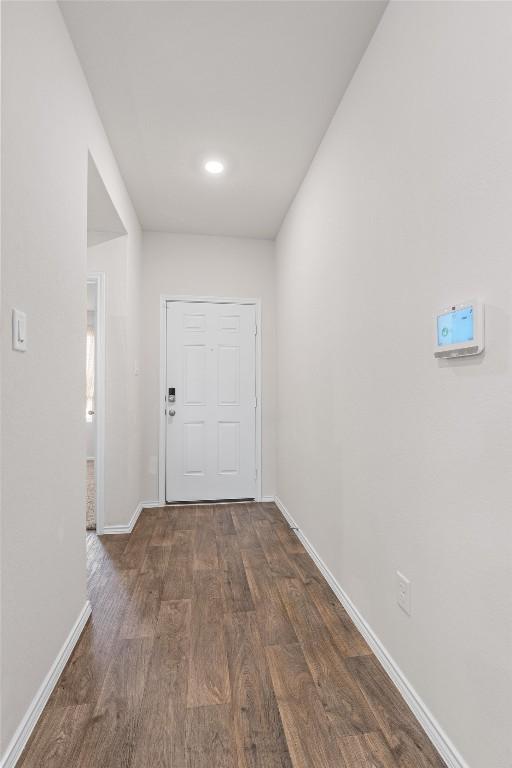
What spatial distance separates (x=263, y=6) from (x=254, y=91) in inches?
17.7

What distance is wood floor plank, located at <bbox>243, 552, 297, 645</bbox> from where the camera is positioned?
1.72 m

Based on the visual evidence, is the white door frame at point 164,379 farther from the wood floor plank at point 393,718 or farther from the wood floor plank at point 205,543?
the wood floor plank at point 393,718

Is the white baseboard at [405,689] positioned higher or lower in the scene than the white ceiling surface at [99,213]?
lower

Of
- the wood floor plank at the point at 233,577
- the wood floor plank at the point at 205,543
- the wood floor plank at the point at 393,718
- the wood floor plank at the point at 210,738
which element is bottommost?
the wood floor plank at the point at 205,543

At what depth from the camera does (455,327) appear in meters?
1.11

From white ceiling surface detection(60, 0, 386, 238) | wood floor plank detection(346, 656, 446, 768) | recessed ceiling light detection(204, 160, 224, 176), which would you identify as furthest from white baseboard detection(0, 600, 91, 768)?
recessed ceiling light detection(204, 160, 224, 176)

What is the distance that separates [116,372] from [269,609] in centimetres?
196

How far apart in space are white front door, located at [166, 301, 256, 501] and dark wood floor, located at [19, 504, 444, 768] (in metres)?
1.38

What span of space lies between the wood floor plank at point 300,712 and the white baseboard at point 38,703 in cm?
78

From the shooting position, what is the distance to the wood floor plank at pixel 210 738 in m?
1.14

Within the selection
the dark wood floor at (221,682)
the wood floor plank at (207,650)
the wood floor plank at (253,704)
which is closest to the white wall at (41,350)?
the dark wood floor at (221,682)

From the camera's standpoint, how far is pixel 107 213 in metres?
2.65

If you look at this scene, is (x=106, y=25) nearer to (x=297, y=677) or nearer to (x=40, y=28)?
(x=40, y=28)

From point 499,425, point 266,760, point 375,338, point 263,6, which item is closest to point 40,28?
point 263,6
